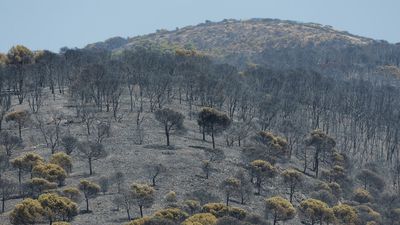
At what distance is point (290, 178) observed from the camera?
88250mm

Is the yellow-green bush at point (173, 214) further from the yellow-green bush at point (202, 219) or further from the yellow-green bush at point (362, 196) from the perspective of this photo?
the yellow-green bush at point (362, 196)

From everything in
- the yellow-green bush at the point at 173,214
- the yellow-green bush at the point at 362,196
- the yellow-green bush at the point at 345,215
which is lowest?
the yellow-green bush at the point at 362,196

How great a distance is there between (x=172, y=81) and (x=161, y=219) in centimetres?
7749

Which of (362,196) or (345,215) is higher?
(345,215)

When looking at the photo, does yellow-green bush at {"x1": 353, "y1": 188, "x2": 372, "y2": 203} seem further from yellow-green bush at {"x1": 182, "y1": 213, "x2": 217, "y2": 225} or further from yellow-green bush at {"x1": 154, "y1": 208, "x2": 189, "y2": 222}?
yellow-green bush at {"x1": 154, "y1": 208, "x2": 189, "y2": 222}

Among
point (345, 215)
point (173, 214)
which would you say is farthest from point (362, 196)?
point (173, 214)

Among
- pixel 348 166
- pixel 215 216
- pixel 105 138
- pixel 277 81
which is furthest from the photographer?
pixel 277 81

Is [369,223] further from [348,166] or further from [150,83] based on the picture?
[150,83]

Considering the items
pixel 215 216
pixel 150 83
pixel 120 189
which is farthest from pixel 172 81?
pixel 215 216

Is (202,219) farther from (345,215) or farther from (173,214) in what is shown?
(345,215)

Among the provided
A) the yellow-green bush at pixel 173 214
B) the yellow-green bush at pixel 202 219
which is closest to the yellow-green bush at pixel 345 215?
the yellow-green bush at pixel 202 219

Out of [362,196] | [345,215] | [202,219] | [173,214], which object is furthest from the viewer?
[362,196]

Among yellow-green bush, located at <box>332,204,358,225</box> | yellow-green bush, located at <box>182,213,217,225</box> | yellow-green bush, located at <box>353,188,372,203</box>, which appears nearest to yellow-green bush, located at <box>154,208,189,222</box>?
yellow-green bush, located at <box>182,213,217,225</box>

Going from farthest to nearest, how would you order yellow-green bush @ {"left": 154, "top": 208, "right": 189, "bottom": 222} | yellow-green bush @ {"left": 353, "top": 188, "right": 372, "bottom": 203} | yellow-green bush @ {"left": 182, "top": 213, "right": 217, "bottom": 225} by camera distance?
yellow-green bush @ {"left": 353, "top": 188, "right": 372, "bottom": 203}
yellow-green bush @ {"left": 154, "top": 208, "right": 189, "bottom": 222}
yellow-green bush @ {"left": 182, "top": 213, "right": 217, "bottom": 225}
